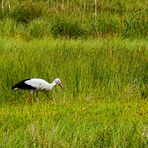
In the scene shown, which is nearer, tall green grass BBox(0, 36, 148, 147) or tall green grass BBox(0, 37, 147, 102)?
tall green grass BBox(0, 36, 148, 147)

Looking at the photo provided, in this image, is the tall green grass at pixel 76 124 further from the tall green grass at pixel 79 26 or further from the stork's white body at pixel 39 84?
the tall green grass at pixel 79 26

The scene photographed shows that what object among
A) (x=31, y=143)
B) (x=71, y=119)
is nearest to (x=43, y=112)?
(x=71, y=119)

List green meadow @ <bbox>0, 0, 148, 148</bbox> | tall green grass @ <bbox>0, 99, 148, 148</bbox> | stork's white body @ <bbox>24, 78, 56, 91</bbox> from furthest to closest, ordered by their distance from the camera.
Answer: stork's white body @ <bbox>24, 78, 56, 91</bbox> < green meadow @ <bbox>0, 0, 148, 148</bbox> < tall green grass @ <bbox>0, 99, 148, 148</bbox>

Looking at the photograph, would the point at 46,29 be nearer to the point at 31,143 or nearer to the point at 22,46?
the point at 22,46

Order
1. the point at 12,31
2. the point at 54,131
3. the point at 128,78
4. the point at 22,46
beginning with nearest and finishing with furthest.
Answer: the point at 54,131
the point at 128,78
the point at 22,46
the point at 12,31

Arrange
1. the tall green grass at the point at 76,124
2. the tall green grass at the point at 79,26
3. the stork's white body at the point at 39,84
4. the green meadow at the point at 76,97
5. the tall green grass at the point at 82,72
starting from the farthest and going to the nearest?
the tall green grass at the point at 79,26, the tall green grass at the point at 82,72, the stork's white body at the point at 39,84, the green meadow at the point at 76,97, the tall green grass at the point at 76,124

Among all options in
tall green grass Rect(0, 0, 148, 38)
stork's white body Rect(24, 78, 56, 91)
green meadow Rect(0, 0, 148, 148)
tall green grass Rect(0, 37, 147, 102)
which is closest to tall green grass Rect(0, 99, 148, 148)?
green meadow Rect(0, 0, 148, 148)

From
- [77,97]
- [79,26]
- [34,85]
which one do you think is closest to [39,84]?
[34,85]

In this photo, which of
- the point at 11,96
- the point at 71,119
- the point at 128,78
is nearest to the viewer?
the point at 71,119

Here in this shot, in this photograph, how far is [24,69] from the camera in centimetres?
888

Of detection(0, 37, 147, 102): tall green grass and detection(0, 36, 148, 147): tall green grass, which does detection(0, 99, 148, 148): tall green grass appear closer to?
detection(0, 36, 148, 147): tall green grass

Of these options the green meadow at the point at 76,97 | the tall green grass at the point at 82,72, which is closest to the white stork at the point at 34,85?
the green meadow at the point at 76,97

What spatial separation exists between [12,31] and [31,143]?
31.4 ft

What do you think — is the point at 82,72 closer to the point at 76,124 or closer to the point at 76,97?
the point at 76,97
